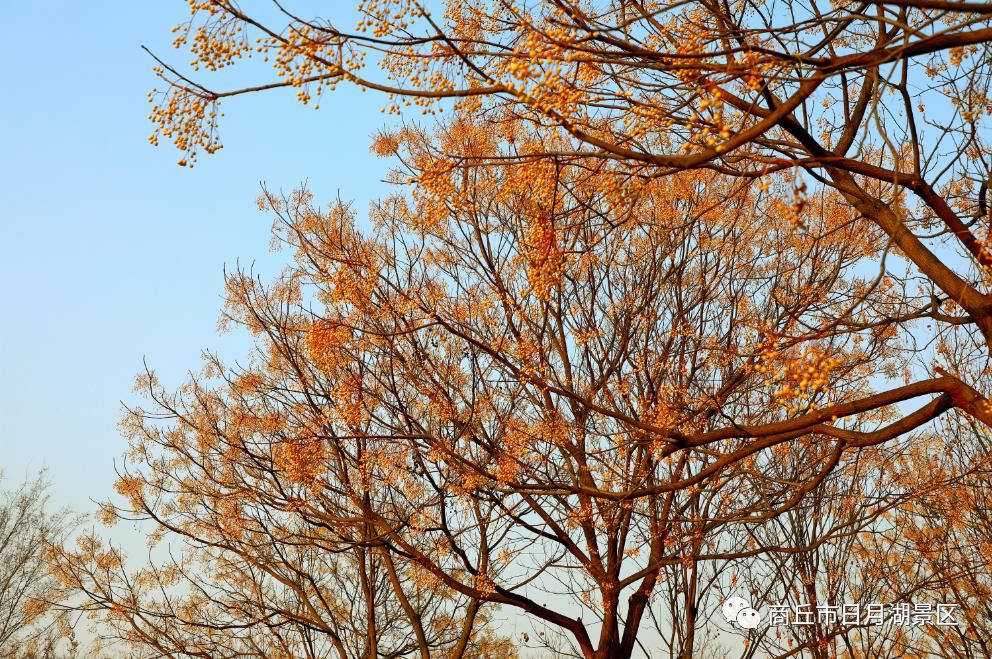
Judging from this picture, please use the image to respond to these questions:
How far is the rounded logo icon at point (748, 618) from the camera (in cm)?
1066

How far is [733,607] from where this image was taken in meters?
10.8

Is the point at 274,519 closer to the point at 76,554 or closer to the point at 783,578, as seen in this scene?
the point at 76,554

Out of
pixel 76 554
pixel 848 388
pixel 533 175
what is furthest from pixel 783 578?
pixel 76 554

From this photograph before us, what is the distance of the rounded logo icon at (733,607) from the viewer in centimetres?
1071

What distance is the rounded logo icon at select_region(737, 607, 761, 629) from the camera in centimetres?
1066

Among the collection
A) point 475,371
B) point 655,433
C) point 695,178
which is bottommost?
point 655,433

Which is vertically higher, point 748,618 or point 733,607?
point 733,607

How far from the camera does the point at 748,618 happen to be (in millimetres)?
10703

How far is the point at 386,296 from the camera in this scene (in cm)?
902

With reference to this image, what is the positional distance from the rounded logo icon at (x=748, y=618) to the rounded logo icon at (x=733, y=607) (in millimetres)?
44

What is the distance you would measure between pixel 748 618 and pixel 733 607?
9.0 inches

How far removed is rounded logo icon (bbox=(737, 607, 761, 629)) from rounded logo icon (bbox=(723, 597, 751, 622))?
0.04 m

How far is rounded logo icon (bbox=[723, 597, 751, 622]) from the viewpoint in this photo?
1071 cm

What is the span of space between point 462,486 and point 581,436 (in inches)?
58.5
